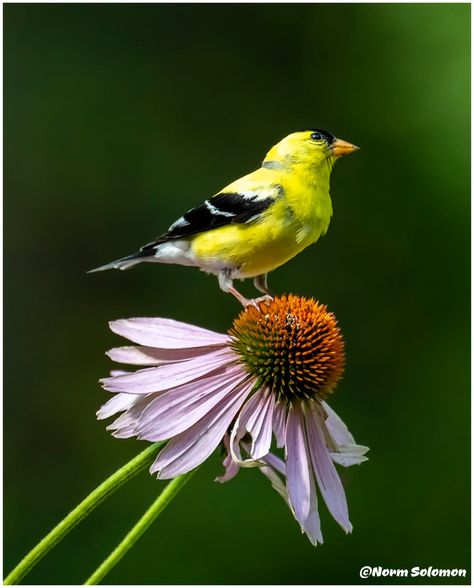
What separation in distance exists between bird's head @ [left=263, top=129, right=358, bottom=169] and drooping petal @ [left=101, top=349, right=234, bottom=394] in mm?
388

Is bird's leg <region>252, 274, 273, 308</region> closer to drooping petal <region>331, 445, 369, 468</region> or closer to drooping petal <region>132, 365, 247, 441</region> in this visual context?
drooping petal <region>132, 365, 247, 441</region>

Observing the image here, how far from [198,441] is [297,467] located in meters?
0.15

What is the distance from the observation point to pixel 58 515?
291 centimetres

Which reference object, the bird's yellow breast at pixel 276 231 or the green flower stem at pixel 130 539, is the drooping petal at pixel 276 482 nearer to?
the green flower stem at pixel 130 539

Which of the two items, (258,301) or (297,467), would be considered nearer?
(297,467)

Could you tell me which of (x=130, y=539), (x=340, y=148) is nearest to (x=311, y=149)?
(x=340, y=148)

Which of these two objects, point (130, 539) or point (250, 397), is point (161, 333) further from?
point (130, 539)

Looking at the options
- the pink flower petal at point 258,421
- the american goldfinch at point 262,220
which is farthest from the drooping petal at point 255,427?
the american goldfinch at point 262,220

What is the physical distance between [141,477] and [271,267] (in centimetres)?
188

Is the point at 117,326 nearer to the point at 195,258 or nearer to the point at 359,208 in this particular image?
the point at 195,258

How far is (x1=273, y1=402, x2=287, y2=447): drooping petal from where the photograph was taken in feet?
3.95

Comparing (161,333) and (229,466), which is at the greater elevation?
(161,333)

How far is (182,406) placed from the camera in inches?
45.8

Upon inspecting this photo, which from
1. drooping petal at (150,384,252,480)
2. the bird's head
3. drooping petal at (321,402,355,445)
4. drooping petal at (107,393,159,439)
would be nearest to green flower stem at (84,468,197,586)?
drooping petal at (150,384,252,480)
